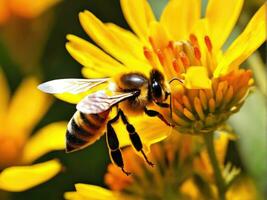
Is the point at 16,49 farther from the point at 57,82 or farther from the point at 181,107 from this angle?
the point at 181,107

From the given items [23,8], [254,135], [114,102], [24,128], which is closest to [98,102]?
[114,102]

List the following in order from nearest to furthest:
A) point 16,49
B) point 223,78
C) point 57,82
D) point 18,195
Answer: point 223,78 → point 57,82 → point 18,195 → point 16,49

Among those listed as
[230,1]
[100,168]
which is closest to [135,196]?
[230,1]

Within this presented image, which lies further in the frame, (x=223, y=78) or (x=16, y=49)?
(x=16, y=49)

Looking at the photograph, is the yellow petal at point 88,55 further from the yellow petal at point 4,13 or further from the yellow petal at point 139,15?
the yellow petal at point 4,13

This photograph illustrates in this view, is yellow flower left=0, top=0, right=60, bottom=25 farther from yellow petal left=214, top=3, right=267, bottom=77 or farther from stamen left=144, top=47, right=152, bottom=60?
yellow petal left=214, top=3, right=267, bottom=77

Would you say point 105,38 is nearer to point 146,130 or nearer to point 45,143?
point 146,130
